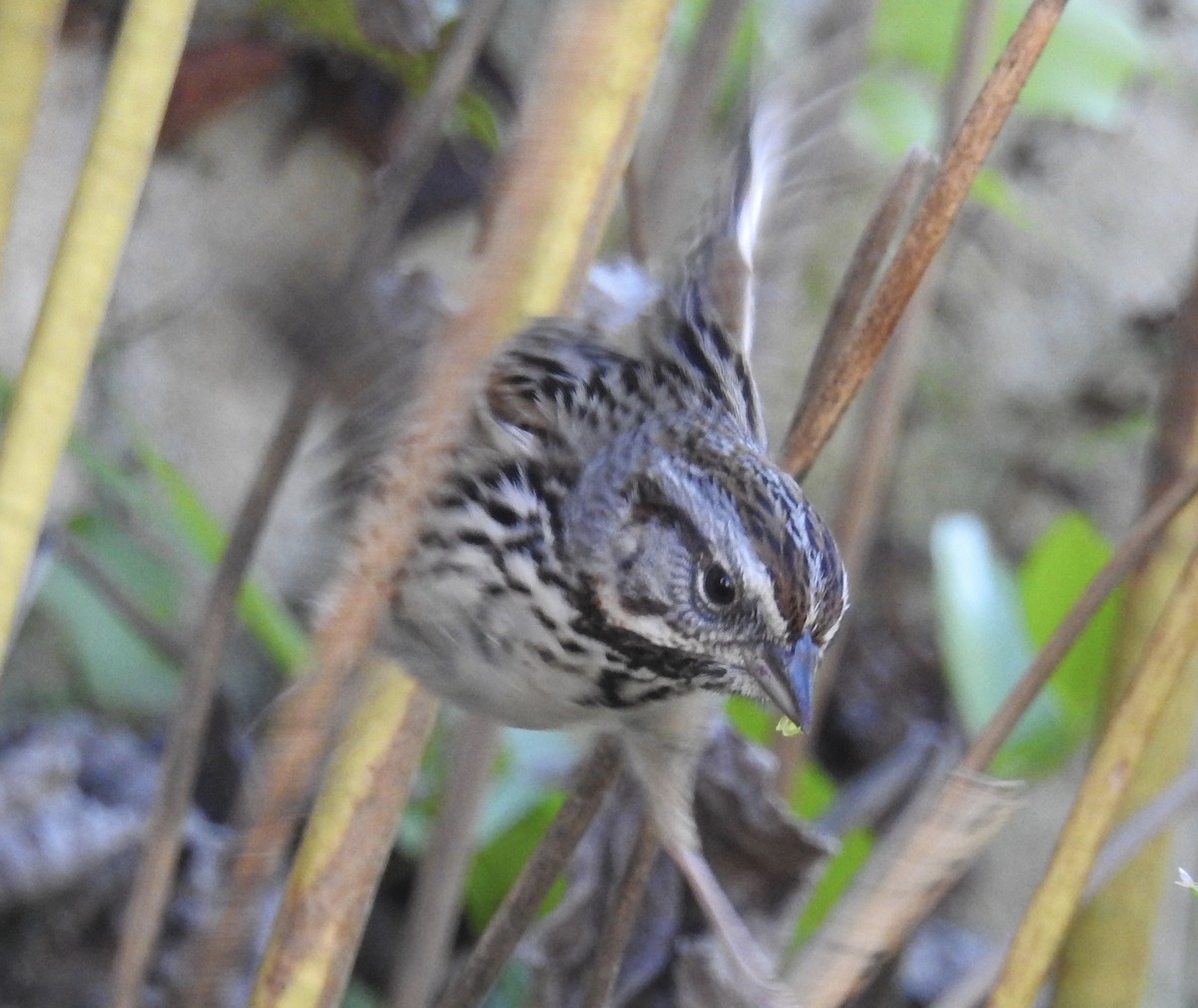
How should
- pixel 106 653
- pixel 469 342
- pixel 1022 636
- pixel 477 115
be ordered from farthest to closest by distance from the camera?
pixel 106 653
pixel 1022 636
pixel 477 115
pixel 469 342

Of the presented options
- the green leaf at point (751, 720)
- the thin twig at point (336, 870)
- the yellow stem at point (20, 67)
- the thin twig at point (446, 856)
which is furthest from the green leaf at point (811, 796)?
the yellow stem at point (20, 67)

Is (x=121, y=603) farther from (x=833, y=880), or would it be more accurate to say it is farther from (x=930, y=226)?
(x=930, y=226)

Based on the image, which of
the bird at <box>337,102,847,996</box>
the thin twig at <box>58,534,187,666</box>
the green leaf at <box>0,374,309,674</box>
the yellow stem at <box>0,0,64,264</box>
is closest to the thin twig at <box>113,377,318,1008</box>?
the bird at <box>337,102,847,996</box>

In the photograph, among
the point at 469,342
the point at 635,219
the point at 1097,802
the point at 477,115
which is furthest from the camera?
the point at 477,115

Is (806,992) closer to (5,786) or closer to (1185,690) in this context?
(1185,690)

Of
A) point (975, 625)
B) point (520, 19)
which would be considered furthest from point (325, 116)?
point (975, 625)

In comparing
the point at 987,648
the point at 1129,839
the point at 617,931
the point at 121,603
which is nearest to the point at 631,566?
the point at 617,931

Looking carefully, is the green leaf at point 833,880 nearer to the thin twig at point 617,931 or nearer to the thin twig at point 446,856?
the thin twig at point 446,856
